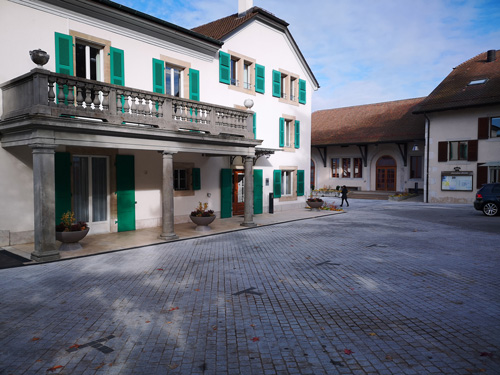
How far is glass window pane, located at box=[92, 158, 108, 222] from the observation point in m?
11.8

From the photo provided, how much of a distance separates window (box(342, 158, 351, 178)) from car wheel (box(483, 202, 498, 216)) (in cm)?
1564

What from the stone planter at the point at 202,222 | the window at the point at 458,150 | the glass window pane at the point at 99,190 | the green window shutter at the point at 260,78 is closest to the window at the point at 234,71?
the green window shutter at the point at 260,78

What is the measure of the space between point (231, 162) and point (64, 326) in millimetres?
12137

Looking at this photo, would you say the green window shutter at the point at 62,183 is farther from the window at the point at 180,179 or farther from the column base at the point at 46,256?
the window at the point at 180,179

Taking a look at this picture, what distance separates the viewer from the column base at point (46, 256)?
327 inches

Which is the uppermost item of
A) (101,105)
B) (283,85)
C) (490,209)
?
(283,85)

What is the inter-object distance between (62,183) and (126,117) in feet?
9.82

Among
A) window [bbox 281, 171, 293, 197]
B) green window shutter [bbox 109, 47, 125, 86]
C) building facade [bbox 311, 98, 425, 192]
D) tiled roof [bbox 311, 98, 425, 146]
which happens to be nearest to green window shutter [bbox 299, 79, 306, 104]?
window [bbox 281, 171, 293, 197]

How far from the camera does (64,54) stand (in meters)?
10.4

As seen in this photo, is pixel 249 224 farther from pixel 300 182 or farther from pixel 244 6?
pixel 244 6

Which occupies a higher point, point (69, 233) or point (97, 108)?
point (97, 108)

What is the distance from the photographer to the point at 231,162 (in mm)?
16516

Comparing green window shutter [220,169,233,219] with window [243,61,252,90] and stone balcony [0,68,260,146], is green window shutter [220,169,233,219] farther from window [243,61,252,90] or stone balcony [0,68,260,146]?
window [243,61,252,90]

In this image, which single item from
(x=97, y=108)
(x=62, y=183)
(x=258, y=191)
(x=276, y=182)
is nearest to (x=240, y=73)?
(x=258, y=191)
